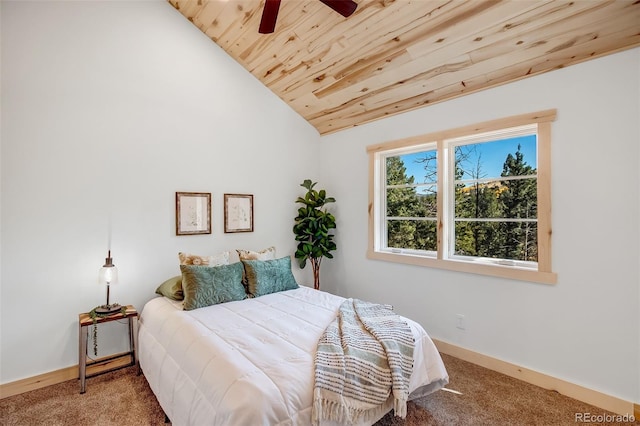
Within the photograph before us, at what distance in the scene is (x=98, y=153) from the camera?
9.01 feet

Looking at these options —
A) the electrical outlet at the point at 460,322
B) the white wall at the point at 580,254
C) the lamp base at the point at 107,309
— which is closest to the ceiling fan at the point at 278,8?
the white wall at the point at 580,254

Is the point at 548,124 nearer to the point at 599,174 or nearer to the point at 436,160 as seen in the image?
the point at 599,174

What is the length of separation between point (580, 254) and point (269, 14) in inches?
113

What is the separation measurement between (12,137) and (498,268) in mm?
4092

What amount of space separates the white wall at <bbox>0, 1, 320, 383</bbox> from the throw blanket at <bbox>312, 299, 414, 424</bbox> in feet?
6.90

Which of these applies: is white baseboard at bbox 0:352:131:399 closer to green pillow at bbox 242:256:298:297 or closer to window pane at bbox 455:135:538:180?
green pillow at bbox 242:256:298:297

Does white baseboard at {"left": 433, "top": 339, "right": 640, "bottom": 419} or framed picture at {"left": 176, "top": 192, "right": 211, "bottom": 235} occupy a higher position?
framed picture at {"left": 176, "top": 192, "right": 211, "bottom": 235}

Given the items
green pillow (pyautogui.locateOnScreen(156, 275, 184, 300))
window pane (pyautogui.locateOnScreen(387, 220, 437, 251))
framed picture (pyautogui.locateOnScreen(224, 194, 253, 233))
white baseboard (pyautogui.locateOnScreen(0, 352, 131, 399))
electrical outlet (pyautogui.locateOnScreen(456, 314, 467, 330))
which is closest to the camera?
white baseboard (pyautogui.locateOnScreen(0, 352, 131, 399))

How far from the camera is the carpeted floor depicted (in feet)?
6.75

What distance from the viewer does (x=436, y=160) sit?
3.24 m

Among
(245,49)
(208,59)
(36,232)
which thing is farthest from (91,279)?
(245,49)

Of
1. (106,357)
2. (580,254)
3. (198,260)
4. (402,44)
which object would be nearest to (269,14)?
(402,44)

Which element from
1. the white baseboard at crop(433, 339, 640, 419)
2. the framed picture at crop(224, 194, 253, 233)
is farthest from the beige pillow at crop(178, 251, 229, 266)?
the white baseboard at crop(433, 339, 640, 419)

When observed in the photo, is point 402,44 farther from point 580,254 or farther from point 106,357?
point 106,357
